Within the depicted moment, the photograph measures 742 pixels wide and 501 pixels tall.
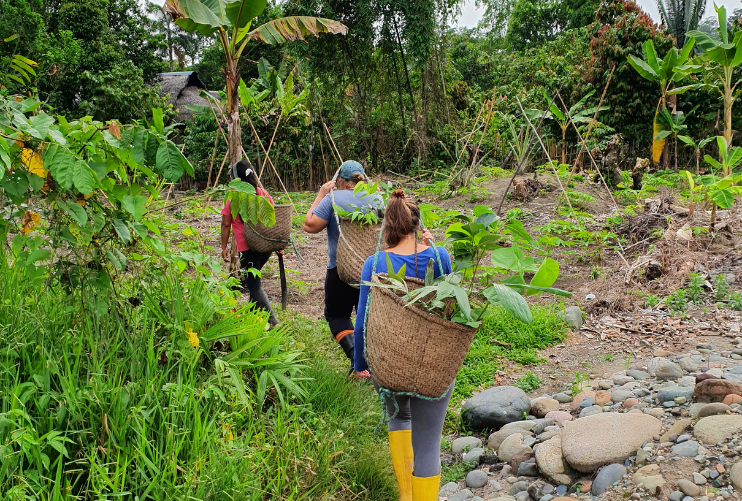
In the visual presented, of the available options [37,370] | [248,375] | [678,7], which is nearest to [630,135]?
[678,7]

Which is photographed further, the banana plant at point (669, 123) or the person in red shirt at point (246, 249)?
the banana plant at point (669, 123)

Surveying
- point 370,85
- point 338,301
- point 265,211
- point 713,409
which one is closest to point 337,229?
point 338,301

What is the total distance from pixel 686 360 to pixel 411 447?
2.52 meters

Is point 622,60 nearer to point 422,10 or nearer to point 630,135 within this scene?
point 630,135

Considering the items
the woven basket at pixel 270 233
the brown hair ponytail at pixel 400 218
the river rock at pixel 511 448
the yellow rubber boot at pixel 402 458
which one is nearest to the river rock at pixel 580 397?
the river rock at pixel 511 448

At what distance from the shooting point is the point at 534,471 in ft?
10.9

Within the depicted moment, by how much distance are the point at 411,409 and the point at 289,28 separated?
14.8ft

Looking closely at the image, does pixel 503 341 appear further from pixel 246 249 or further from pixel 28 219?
pixel 28 219

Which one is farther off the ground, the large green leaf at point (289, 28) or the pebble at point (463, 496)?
the large green leaf at point (289, 28)

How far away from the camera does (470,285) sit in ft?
8.09

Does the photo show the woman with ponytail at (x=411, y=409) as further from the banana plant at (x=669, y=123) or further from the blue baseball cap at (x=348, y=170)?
the banana plant at (x=669, y=123)

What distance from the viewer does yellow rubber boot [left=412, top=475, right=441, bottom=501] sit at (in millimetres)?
2642

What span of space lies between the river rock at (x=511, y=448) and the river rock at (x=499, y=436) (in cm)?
6

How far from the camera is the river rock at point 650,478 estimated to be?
2696 millimetres
